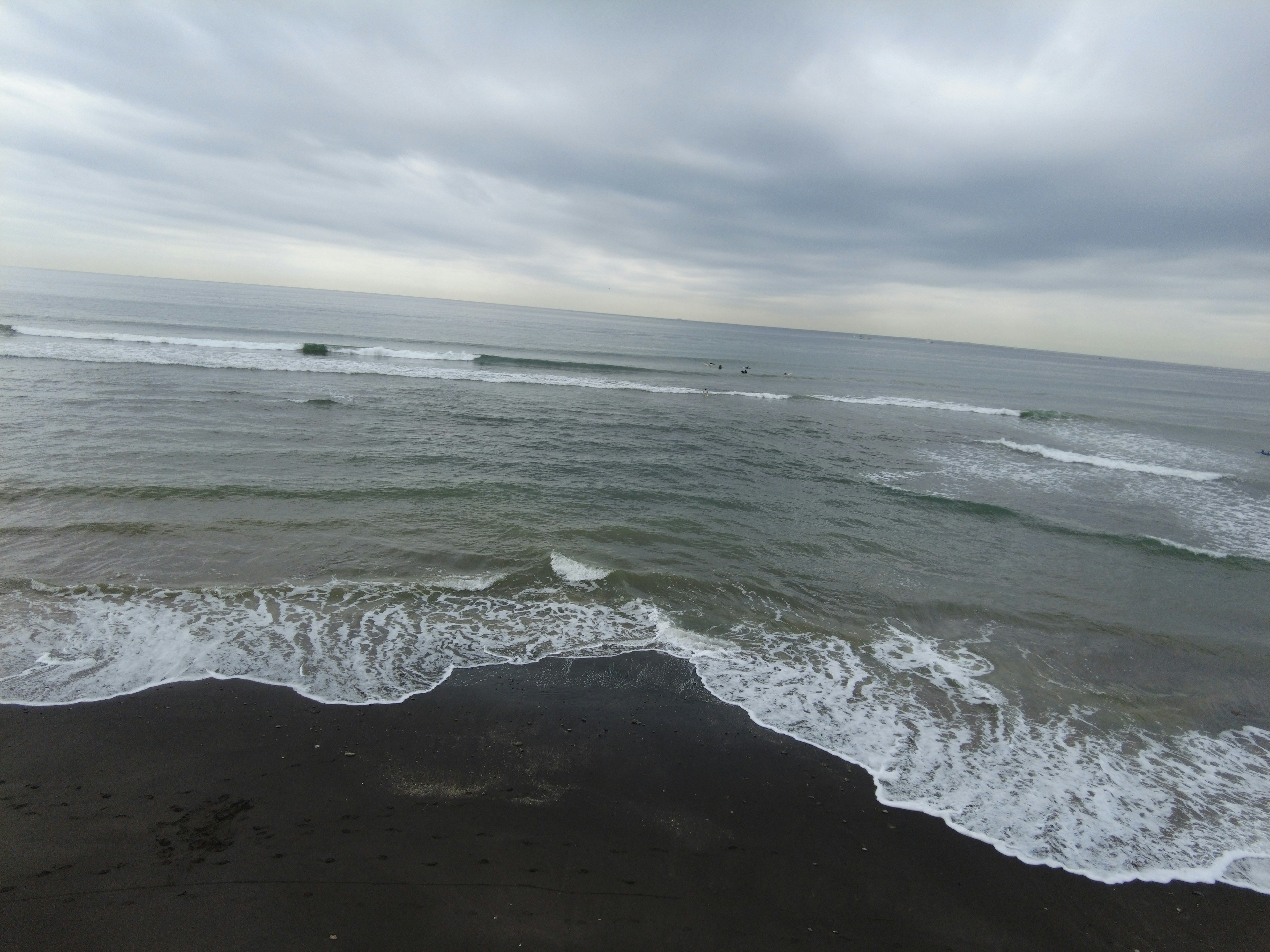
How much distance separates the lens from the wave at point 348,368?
3378 cm

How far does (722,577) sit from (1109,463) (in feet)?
87.3

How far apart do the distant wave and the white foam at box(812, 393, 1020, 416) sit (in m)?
31.6

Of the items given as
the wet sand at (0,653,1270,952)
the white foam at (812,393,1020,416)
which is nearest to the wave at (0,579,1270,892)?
the wet sand at (0,653,1270,952)

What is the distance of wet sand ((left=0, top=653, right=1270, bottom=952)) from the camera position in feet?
16.1

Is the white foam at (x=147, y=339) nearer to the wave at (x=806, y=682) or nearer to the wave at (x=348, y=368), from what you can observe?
the wave at (x=348, y=368)

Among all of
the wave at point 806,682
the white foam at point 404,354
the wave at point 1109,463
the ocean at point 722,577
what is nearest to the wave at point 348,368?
the white foam at point 404,354

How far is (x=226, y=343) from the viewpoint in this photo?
43594 mm

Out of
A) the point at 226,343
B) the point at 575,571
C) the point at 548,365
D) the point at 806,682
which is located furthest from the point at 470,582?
the point at 226,343

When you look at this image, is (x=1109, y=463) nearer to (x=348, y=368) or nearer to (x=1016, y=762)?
(x=1016, y=762)

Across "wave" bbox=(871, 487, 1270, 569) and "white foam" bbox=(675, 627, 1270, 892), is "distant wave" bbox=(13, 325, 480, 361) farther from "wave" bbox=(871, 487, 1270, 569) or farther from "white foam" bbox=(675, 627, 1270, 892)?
"white foam" bbox=(675, 627, 1270, 892)

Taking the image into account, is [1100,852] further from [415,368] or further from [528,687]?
[415,368]

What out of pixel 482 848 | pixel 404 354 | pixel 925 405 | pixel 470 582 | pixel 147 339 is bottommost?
pixel 482 848

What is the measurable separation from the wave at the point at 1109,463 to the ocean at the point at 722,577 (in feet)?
0.92

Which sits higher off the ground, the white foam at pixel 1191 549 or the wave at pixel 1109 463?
the wave at pixel 1109 463
